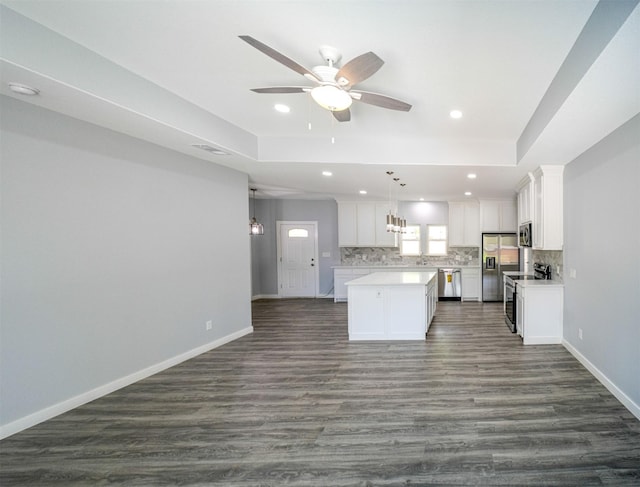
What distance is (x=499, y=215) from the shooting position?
22.4 feet

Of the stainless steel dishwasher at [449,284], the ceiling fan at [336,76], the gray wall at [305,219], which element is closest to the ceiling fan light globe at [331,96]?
the ceiling fan at [336,76]

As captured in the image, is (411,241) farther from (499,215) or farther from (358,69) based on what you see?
(358,69)

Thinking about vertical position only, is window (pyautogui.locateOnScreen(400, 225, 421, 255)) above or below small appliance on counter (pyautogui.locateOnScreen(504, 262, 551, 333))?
above

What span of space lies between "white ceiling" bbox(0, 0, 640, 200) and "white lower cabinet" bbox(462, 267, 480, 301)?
3.78 meters

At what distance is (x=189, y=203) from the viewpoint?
11.9 feet

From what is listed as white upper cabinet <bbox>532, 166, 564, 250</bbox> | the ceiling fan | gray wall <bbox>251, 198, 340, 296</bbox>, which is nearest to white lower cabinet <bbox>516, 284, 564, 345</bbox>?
white upper cabinet <bbox>532, 166, 564, 250</bbox>

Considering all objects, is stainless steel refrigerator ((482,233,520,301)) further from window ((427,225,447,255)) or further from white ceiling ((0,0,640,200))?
white ceiling ((0,0,640,200))

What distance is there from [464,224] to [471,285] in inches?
59.4

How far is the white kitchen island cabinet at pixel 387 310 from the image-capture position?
4.14 meters

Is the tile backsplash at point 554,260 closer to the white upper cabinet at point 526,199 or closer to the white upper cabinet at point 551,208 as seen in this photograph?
the white upper cabinet at point 551,208

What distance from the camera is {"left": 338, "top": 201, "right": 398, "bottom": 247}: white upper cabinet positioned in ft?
24.0

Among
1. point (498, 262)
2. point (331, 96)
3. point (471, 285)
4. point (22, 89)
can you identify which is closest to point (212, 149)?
point (22, 89)

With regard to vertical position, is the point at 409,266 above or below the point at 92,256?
below

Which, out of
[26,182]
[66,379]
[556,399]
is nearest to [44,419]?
[66,379]
